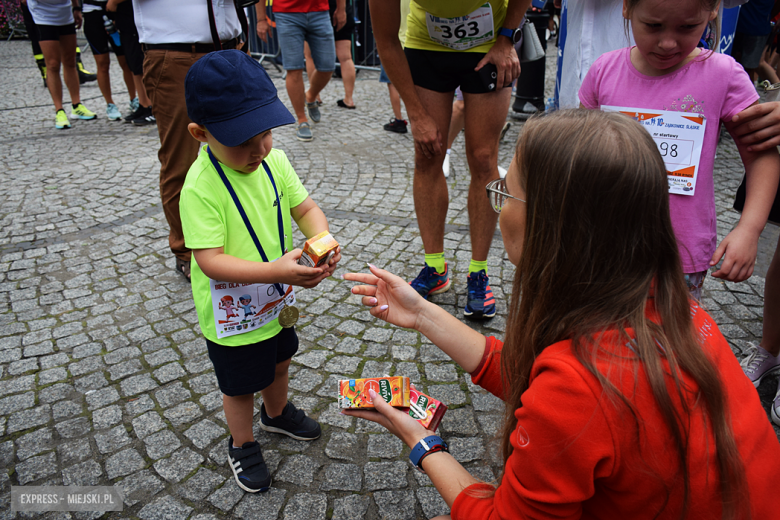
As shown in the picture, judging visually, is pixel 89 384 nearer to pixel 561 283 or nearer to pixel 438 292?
pixel 438 292

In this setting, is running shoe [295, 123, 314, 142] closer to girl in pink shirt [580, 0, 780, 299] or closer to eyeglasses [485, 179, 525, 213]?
girl in pink shirt [580, 0, 780, 299]

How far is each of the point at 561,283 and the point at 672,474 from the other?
0.45m

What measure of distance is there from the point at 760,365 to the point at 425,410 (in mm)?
1903

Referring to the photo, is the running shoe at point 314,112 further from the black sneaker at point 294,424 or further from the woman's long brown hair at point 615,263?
the woman's long brown hair at point 615,263

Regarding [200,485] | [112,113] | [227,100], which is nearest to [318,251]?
[227,100]

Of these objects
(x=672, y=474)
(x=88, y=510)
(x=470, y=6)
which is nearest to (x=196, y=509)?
(x=88, y=510)

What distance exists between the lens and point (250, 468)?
83.9 inches

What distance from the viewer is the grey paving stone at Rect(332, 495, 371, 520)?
6.63ft

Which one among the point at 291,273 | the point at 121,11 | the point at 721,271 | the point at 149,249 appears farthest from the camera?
the point at 121,11

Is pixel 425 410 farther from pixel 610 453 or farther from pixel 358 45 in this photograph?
pixel 358 45

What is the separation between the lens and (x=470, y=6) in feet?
8.79

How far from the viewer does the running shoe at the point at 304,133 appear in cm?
634

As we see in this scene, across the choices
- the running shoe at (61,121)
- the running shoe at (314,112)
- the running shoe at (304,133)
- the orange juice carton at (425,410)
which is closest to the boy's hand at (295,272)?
the orange juice carton at (425,410)

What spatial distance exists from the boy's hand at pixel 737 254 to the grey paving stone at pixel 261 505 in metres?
1.81
